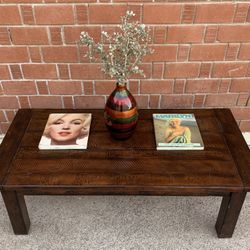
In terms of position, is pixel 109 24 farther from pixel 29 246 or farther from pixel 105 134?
pixel 29 246

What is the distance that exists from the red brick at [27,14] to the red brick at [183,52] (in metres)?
0.75

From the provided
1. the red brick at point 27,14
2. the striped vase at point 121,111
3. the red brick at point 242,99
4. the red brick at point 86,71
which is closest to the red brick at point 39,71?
the red brick at point 86,71

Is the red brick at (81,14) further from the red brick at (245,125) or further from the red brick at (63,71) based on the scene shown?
the red brick at (245,125)

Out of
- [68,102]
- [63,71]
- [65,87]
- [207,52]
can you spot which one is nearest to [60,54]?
[63,71]

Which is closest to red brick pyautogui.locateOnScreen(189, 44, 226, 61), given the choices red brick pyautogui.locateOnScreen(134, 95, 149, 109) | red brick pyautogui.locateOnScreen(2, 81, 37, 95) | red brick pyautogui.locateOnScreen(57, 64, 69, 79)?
red brick pyautogui.locateOnScreen(134, 95, 149, 109)

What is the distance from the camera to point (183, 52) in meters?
1.46

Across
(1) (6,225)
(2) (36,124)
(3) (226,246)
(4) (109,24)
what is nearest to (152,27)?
(4) (109,24)

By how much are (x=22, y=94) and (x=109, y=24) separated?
654mm

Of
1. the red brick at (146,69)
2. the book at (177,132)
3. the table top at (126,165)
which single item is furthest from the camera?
the red brick at (146,69)

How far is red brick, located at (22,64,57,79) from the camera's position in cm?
151

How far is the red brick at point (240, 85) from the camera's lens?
1.58 meters

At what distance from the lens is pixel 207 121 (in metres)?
1.43

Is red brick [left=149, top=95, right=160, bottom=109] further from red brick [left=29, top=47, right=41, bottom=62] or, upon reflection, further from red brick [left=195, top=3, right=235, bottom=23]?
red brick [left=29, top=47, right=41, bottom=62]

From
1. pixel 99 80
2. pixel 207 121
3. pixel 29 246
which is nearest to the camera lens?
pixel 29 246
